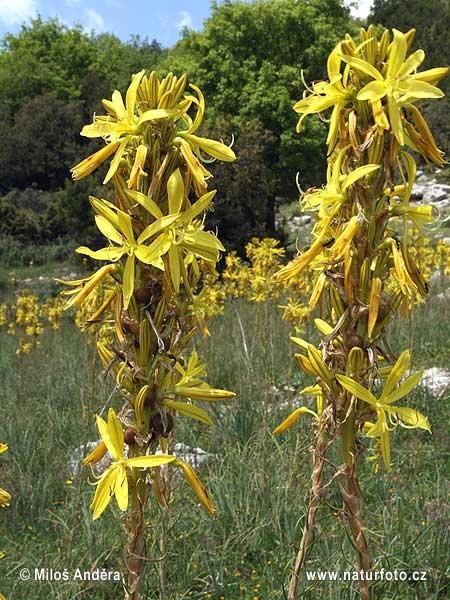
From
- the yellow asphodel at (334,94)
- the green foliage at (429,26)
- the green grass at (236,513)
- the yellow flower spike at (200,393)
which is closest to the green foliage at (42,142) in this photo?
the green foliage at (429,26)

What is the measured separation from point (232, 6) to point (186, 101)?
2445 centimetres

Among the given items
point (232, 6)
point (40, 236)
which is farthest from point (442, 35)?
point (40, 236)

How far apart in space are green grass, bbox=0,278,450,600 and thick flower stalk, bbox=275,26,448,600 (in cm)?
39

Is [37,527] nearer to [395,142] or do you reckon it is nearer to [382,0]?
[395,142]

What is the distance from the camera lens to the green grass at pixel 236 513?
2.89m

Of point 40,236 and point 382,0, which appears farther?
point 382,0

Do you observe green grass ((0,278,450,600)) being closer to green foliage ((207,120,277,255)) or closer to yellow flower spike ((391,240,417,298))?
yellow flower spike ((391,240,417,298))

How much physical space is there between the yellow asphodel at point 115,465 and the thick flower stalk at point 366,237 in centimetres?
43

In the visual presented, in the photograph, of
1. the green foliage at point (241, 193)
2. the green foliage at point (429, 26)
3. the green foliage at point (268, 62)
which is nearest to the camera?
the green foliage at point (241, 193)

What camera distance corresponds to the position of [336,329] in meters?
1.38

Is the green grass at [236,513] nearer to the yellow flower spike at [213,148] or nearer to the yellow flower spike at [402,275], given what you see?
the yellow flower spike at [402,275]

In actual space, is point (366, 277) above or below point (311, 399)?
above

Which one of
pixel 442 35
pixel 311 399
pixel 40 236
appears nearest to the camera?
pixel 311 399

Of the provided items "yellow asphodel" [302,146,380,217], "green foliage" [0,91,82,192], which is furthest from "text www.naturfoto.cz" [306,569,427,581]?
"green foliage" [0,91,82,192]
